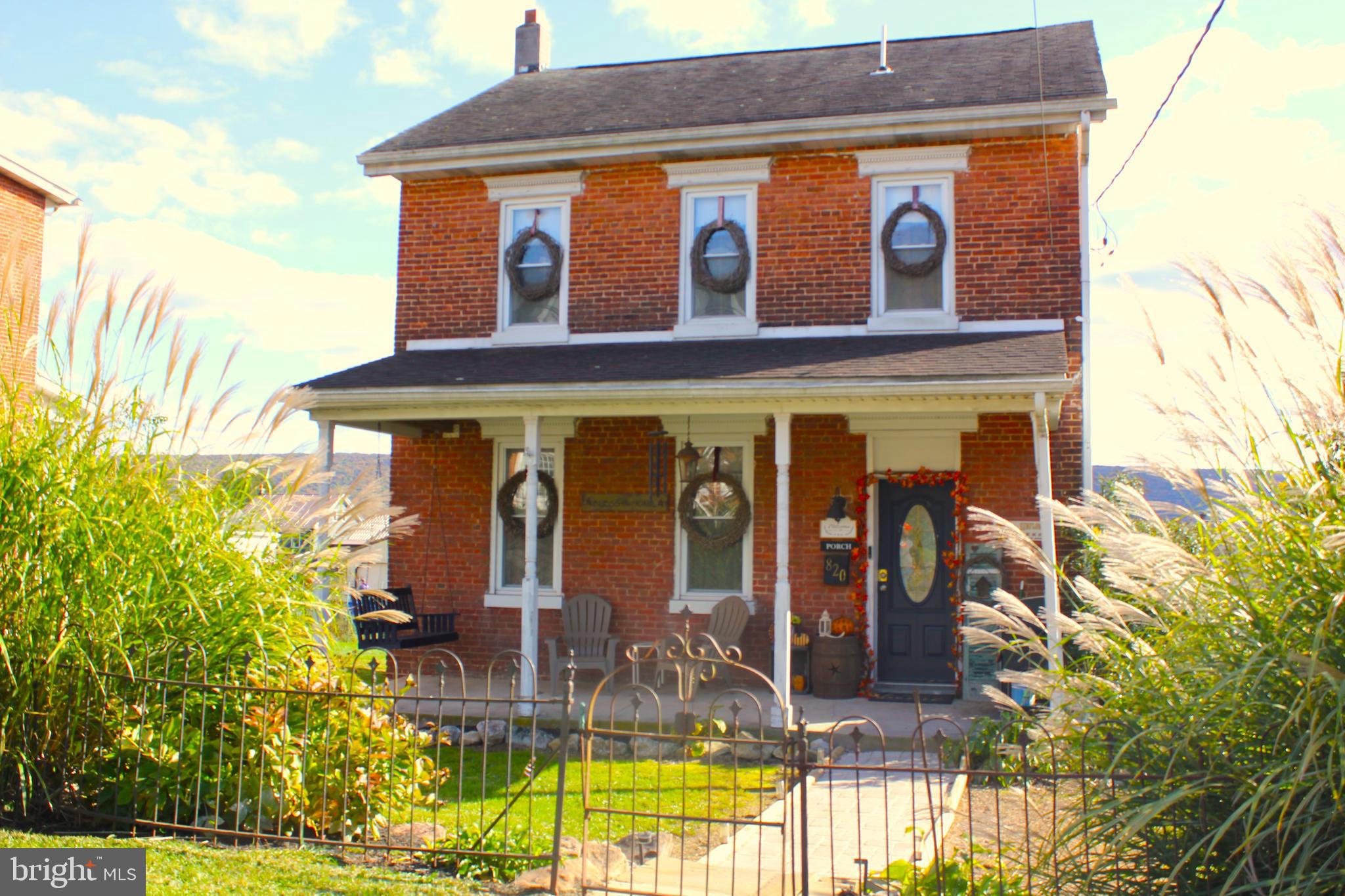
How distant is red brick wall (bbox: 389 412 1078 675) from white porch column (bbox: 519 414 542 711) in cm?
176

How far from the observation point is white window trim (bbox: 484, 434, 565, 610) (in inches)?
464

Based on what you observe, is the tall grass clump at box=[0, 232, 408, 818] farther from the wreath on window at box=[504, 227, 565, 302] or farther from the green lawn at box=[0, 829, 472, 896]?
the wreath on window at box=[504, 227, 565, 302]

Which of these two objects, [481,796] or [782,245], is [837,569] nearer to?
[782,245]

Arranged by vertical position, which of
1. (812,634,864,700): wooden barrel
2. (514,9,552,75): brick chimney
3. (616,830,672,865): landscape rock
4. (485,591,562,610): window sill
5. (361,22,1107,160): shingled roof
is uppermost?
(514,9,552,75): brick chimney

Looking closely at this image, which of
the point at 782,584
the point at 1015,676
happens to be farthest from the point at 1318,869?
the point at 782,584

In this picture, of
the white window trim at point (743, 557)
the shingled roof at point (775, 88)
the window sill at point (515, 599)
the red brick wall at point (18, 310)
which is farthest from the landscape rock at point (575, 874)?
the shingled roof at point (775, 88)

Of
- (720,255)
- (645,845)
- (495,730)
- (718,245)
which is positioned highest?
(718,245)

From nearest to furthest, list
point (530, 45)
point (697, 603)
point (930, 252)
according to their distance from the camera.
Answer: point (930, 252) → point (697, 603) → point (530, 45)

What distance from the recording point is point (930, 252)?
11.0 meters

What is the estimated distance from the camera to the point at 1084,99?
33.3 feet

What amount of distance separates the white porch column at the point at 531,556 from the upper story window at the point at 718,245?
227cm

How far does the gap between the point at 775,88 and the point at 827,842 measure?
29.2ft
